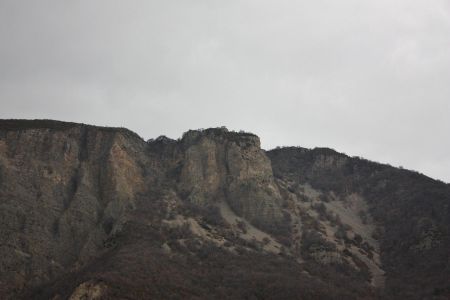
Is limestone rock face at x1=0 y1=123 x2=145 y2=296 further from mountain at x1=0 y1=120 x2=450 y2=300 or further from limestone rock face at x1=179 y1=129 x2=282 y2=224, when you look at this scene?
limestone rock face at x1=179 y1=129 x2=282 y2=224

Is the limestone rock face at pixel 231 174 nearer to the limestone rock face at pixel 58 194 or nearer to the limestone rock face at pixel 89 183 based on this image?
the limestone rock face at pixel 89 183

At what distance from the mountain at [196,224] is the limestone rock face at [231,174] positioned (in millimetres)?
246

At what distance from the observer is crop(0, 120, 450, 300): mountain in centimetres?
5697

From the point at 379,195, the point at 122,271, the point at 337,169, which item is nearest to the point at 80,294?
the point at 122,271

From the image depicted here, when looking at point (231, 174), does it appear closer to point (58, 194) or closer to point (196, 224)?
point (196, 224)

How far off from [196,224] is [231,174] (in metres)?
18.9

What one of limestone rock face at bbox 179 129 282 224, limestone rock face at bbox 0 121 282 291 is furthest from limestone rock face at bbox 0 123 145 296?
limestone rock face at bbox 179 129 282 224

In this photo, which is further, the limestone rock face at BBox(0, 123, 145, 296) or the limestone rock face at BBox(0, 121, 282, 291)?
the limestone rock face at BBox(0, 121, 282, 291)

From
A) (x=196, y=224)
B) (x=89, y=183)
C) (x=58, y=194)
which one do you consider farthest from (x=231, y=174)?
(x=58, y=194)

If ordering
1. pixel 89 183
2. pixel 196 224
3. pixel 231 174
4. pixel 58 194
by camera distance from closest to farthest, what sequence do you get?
1. pixel 58 194
2. pixel 196 224
3. pixel 89 183
4. pixel 231 174

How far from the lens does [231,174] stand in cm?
9200

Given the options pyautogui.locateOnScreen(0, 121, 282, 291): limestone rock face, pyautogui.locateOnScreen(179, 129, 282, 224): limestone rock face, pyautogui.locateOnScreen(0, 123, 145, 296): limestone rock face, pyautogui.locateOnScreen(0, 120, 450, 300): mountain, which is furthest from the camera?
pyautogui.locateOnScreen(179, 129, 282, 224): limestone rock face

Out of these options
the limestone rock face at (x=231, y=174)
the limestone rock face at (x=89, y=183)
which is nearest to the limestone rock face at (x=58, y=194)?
the limestone rock face at (x=89, y=183)

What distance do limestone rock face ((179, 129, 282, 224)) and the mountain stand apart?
246 millimetres
